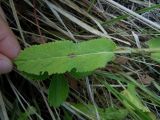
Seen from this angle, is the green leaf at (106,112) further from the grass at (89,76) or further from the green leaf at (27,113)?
the green leaf at (27,113)

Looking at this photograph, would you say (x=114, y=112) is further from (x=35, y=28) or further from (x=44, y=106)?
(x=35, y=28)

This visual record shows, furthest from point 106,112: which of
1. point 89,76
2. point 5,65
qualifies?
point 5,65

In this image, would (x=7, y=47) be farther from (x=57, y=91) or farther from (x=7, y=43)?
(x=57, y=91)

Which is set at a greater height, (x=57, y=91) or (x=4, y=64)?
(x=4, y=64)

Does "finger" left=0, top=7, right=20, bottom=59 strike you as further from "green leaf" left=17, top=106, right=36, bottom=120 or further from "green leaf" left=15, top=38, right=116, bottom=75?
"green leaf" left=17, top=106, right=36, bottom=120

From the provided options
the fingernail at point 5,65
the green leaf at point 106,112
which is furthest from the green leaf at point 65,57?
the green leaf at point 106,112

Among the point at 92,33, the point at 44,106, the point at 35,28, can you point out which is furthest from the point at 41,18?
the point at 44,106
